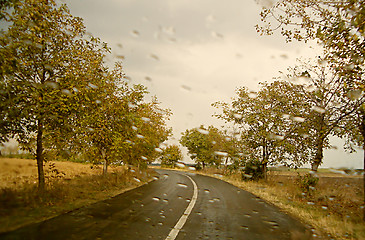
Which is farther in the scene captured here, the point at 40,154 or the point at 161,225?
the point at 40,154

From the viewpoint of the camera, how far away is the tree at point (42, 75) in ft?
19.8

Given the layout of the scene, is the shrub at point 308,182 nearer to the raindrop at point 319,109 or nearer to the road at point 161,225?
the raindrop at point 319,109

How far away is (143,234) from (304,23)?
7.19m

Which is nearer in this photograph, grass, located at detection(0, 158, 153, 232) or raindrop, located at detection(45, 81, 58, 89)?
grass, located at detection(0, 158, 153, 232)

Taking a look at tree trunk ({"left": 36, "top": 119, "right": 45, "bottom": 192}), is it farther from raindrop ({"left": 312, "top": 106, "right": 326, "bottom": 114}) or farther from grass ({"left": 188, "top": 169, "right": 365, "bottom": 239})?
raindrop ({"left": 312, "top": 106, "right": 326, "bottom": 114})

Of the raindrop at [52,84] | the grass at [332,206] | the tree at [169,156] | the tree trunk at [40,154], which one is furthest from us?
the tree at [169,156]

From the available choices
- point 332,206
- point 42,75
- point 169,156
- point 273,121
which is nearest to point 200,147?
point 169,156

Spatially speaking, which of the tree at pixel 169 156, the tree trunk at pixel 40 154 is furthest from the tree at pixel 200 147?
the tree trunk at pixel 40 154

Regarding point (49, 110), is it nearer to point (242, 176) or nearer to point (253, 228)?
point (253, 228)

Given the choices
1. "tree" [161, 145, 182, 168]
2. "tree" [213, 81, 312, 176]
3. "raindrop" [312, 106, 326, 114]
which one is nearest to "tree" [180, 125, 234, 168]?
"tree" [161, 145, 182, 168]

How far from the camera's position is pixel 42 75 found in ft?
24.5

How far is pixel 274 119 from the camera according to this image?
16.5 meters

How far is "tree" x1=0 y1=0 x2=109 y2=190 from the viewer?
6039 mm

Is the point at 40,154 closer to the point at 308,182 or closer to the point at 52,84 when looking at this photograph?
the point at 52,84
